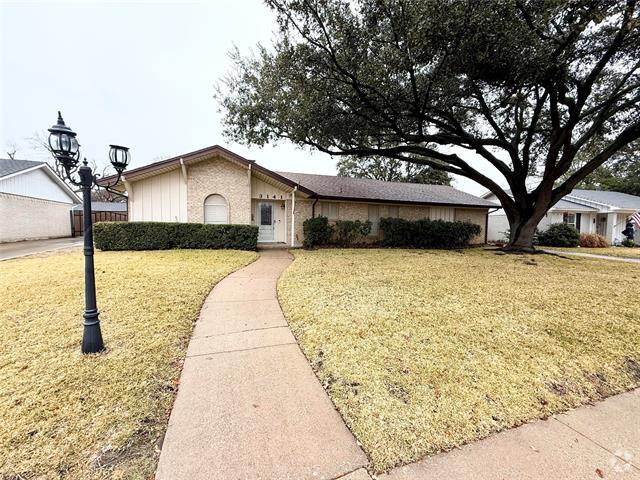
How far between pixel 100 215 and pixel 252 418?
28.8m

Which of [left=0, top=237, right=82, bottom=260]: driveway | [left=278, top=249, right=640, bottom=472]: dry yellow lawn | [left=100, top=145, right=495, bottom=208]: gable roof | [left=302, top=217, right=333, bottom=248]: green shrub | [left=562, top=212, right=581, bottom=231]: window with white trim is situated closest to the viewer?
[left=278, top=249, right=640, bottom=472]: dry yellow lawn

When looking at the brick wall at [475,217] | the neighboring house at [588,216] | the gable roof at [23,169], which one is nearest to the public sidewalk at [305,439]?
the brick wall at [475,217]

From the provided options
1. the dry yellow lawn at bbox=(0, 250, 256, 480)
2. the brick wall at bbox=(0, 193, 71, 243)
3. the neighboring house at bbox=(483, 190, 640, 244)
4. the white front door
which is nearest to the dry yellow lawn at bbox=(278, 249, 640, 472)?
the dry yellow lawn at bbox=(0, 250, 256, 480)

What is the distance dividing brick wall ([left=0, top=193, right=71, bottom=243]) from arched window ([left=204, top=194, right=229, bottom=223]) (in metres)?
12.2

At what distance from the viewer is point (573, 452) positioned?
1881mm

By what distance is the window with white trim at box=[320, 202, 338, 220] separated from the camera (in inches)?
581

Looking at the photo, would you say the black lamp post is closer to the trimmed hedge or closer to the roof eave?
the trimmed hedge

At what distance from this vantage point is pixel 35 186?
1777cm

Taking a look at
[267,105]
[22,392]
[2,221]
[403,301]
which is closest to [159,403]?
[22,392]

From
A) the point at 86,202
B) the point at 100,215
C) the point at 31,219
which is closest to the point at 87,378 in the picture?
the point at 86,202

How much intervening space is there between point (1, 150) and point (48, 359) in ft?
157

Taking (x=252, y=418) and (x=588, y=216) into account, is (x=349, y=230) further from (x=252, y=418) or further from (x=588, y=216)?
(x=588, y=216)

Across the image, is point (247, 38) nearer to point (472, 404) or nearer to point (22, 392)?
point (22, 392)

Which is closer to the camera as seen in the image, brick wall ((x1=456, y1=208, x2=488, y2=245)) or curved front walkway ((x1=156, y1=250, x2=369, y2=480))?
curved front walkway ((x1=156, y1=250, x2=369, y2=480))
